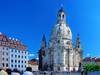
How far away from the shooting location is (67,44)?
352 ft

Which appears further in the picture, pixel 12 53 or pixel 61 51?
pixel 61 51

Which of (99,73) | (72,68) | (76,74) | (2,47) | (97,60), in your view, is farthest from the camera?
(97,60)

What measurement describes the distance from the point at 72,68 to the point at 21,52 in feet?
50.0

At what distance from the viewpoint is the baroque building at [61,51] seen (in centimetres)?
10666

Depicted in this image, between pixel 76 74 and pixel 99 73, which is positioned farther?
pixel 76 74

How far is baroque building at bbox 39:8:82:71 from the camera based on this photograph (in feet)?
350

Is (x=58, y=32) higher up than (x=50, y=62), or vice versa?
(x=58, y=32)

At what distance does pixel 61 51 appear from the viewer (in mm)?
107062

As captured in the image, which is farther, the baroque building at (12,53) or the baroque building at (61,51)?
the baroque building at (61,51)

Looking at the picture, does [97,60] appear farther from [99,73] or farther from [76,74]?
[99,73]

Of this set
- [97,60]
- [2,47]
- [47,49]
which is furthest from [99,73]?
[97,60]

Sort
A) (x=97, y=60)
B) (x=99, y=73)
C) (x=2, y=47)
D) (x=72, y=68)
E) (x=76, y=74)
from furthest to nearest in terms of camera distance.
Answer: (x=97, y=60), (x=72, y=68), (x=2, y=47), (x=76, y=74), (x=99, y=73)

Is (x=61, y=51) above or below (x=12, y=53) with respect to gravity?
above

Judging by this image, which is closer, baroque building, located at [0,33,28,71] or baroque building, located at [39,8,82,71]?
baroque building, located at [0,33,28,71]
